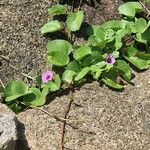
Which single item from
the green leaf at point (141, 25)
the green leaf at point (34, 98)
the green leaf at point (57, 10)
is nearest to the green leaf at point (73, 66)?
the green leaf at point (34, 98)

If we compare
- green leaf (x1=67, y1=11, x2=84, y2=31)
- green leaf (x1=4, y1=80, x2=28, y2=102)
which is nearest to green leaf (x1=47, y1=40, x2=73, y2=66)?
green leaf (x1=67, y1=11, x2=84, y2=31)

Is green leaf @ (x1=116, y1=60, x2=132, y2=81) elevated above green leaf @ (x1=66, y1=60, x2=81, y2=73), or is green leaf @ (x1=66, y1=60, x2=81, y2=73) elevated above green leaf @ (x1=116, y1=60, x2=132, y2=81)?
green leaf @ (x1=66, y1=60, x2=81, y2=73)

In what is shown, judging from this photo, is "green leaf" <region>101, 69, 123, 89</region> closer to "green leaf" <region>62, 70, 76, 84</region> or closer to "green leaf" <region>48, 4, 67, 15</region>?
"green leaf" <region>62, 70, 76, 84</region>

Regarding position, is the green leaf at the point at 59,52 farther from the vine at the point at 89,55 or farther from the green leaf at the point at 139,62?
the green leaf at the point at 139,62

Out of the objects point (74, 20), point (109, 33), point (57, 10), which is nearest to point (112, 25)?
point (109, 33)

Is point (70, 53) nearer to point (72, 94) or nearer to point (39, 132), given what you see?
point (72, 94)

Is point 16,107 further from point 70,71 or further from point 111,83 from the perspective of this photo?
point 111,83
